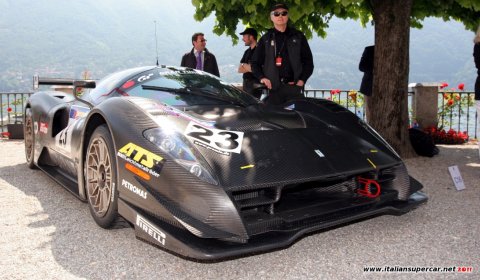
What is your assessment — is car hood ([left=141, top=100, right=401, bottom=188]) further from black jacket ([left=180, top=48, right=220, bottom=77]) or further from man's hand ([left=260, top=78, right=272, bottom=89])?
black jacket ([left=180, top=48, right=220, bottom=77])

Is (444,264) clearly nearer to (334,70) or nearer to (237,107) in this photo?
(237,107)

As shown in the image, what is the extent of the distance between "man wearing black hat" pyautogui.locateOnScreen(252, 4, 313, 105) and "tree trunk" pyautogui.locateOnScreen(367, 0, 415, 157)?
5.23 feet

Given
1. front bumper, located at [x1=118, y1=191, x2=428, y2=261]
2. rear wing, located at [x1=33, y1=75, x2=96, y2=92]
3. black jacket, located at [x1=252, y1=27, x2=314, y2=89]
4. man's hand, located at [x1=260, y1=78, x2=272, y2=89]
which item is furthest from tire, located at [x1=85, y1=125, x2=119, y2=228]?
black jacket, located at [x1=252, y1=27, x2=314, y2=89]

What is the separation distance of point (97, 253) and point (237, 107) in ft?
5.40

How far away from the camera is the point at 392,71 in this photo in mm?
6645

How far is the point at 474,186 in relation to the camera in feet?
16.5

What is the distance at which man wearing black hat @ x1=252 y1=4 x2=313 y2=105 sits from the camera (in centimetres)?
555

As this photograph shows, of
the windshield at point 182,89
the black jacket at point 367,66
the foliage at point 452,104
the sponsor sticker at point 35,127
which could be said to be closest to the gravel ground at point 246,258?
the sponsor sticker at point 35,127

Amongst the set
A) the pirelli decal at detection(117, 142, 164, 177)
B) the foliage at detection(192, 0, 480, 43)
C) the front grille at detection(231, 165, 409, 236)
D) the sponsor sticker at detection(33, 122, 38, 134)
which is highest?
the foliage at detection(192, 0, 480, 43)

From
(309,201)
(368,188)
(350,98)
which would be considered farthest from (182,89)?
(350,98)

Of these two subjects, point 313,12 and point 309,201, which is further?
point 313,12

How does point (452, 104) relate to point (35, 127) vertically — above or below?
above

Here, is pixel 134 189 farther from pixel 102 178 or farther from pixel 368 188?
pixel 368 188

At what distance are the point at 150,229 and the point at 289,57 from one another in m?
3.44
